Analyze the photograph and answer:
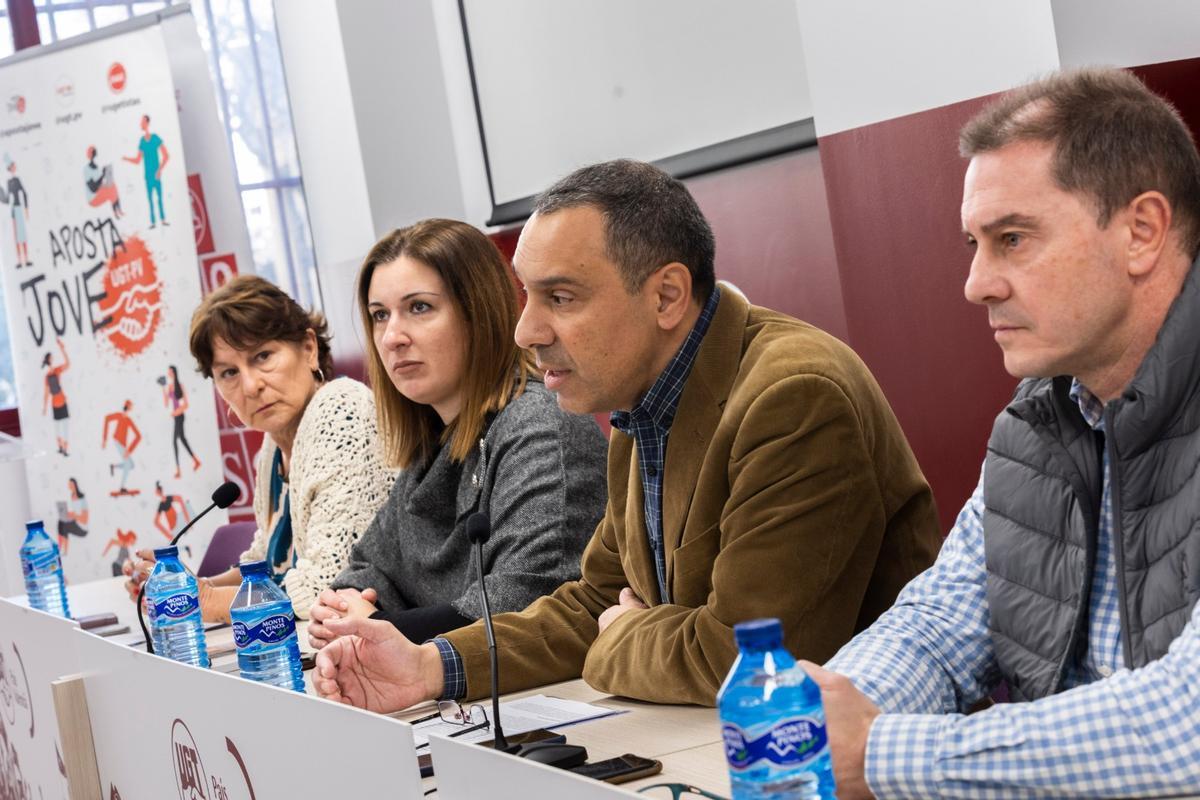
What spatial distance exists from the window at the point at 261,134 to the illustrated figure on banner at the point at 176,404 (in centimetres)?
73

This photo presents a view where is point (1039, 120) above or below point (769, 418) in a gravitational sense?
above

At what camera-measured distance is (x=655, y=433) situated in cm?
193

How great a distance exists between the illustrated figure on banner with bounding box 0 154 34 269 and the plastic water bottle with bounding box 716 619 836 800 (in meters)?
5.12

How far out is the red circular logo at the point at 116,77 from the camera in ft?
16.9

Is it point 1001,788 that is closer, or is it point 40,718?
point 1001,788

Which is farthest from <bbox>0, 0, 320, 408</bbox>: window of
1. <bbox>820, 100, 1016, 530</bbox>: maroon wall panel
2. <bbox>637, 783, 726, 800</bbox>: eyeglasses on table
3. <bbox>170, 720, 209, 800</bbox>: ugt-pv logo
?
<bbox>637, 783, 726, 800</bbox>: eyeglasses on table

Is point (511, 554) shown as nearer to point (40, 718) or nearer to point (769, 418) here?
point (769, 418)

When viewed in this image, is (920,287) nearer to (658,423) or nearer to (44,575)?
(658,423)

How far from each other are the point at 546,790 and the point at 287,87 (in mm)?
4464

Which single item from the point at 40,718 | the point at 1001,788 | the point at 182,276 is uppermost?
the point at 182,276

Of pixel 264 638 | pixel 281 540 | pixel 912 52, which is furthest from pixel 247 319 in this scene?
pixel 912 52

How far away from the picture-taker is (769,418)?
1.73m

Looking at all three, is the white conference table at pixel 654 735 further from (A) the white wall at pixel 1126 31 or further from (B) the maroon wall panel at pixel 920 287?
(A) the white wall at pixel 1126 31

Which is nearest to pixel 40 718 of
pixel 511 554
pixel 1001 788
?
pixel 511 554
